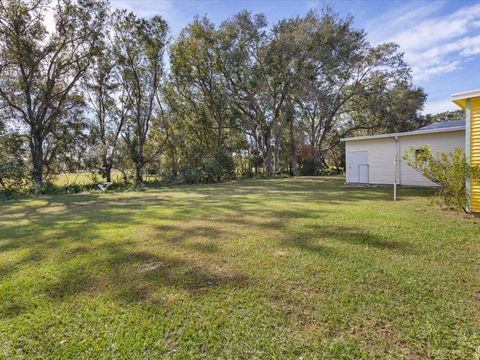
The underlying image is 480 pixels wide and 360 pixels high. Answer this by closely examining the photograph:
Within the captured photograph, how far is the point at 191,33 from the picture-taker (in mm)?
17766

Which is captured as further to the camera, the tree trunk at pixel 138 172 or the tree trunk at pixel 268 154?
the tree trunk at pixel 268 154

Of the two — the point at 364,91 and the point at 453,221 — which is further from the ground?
the point at 364,91

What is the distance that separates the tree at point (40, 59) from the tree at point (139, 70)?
1950mm

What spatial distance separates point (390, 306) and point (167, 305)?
1923mm

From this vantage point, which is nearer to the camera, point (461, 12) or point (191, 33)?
point (461, 12)

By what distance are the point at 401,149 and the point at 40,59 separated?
57.9 feet

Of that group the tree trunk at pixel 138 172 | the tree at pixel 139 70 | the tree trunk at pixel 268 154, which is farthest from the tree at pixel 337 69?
the tree trunk at pixel 138 172

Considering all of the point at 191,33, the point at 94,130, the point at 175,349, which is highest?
the point at 191,33

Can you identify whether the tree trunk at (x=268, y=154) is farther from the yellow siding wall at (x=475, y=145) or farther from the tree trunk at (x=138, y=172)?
the yellow siding wall at (x=475, y=145)

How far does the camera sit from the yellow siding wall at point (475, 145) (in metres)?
5.39

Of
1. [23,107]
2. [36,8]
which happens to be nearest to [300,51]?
[36,8]

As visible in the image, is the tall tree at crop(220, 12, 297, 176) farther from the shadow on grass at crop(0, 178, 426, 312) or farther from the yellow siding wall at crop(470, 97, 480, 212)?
the shadow on grass at crop(0, 178, 426, 312)

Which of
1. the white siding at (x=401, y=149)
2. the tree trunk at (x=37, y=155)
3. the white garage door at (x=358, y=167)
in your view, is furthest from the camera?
the tree trunk at (x=37, y=155)

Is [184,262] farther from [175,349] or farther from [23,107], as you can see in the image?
[23,107]
